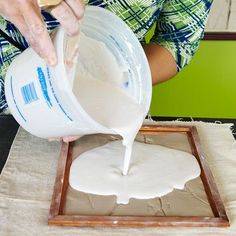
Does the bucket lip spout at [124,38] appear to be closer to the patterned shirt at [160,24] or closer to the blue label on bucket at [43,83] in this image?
the blue label on bucket at [43,83]

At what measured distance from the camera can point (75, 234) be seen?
0.67 meters

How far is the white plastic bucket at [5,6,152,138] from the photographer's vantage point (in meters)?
0.64

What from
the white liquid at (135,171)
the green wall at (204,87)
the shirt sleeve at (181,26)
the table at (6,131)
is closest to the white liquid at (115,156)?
the white liquid at (135,171)

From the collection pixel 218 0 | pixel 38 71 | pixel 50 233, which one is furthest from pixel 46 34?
pixel 218 0

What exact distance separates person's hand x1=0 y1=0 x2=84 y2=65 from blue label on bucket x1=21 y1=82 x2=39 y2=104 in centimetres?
10

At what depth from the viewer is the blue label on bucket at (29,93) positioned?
0.70m

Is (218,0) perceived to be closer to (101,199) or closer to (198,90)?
(198,90)

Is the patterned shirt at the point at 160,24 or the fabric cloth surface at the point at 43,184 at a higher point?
the patterned shirt at the point at 160,24

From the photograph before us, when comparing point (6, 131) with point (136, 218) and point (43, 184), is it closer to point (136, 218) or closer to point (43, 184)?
point (43, 184)

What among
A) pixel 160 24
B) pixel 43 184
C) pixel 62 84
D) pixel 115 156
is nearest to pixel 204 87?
pixel 160 24

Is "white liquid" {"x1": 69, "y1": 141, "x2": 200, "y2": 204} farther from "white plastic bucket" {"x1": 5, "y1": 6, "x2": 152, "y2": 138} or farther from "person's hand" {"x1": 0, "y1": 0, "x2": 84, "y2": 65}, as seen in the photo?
"person's hand" {"x1": 0, "y1": 0, "x2": 84, "y2": 65}

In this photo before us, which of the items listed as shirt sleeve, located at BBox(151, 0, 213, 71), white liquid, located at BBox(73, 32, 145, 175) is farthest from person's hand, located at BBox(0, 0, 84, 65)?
shirt sleeve, located at BBox(151, 0, 213, 71)

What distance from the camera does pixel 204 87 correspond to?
154 cm

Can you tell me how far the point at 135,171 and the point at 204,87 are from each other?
0.81 m
